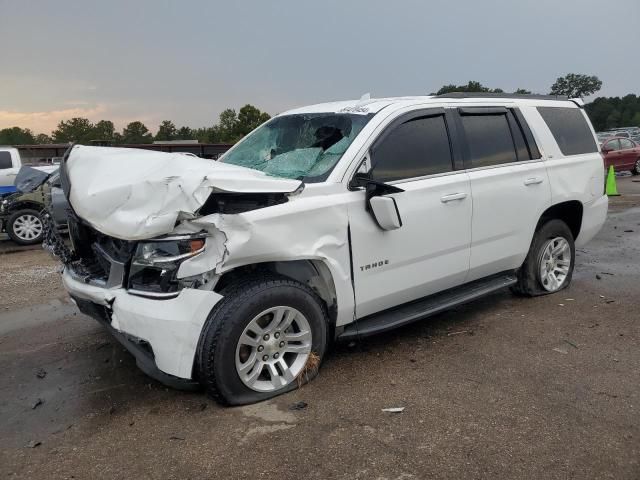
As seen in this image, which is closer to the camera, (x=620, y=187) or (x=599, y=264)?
(x=599, y=264)

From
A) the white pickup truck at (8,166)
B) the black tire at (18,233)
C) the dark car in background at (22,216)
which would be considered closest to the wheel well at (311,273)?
the dark car in background at (22,216)

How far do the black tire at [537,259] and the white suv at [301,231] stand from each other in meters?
0.13

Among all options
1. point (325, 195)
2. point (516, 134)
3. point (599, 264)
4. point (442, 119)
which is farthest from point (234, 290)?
point (599, 264)

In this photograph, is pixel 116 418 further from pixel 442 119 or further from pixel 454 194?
pixel 442 119

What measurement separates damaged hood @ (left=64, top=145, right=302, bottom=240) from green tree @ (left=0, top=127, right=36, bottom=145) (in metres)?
106

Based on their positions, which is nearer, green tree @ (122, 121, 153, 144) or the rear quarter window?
the rear quarter window

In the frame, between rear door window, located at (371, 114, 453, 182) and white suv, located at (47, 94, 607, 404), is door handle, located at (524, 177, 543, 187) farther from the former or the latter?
rear door window, located at (371, 114, 453, 182)

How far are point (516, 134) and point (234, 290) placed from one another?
3089mm

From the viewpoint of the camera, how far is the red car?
788 inches

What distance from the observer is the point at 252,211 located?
306cm

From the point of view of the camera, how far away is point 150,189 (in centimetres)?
296

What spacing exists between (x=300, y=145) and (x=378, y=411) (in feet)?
6.83

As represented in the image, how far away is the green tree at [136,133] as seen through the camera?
331 ft

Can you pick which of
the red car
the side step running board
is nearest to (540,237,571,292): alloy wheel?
the side step running board
